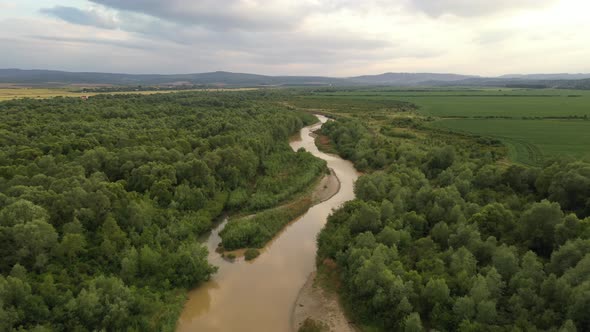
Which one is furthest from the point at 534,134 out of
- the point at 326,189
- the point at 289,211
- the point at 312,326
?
the point at 312,326

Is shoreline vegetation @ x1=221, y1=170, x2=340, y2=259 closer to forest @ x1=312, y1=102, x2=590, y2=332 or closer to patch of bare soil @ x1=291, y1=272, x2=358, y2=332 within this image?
forest @ x1=312, y1=102, x2=590, y2=332

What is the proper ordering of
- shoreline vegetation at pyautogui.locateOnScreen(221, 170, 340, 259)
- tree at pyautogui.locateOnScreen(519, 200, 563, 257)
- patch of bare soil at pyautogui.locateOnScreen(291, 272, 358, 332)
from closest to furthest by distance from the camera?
patch of bare soil at pyautogui.locateOnScreen(291, 272, 358, 332), tree at pyautogui.locateOnScreen(519, 200, 563, 257), shoreline vegetation at pyautogui.locateOnScreen(221, 170, 340, 259)

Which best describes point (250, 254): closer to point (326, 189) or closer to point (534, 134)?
point (326, 189)

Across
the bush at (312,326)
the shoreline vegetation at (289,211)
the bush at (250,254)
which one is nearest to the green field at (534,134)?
the shoreline vegetation at (289,211)

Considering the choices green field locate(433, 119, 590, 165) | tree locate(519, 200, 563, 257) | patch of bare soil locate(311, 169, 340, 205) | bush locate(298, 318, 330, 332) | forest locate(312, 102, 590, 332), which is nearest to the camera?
forest locate(312, 102, 590, 332)

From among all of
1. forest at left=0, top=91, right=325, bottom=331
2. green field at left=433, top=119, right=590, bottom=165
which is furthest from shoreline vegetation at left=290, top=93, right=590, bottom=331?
green field at left=433, top=119, right=590, bottom=165

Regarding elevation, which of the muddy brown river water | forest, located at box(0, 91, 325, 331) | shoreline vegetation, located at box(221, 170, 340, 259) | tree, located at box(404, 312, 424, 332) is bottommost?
the muddy brown river water

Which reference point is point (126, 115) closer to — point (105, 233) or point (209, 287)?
point (105, 233)
